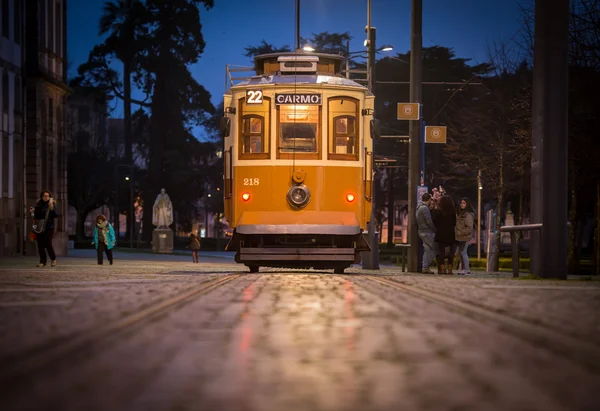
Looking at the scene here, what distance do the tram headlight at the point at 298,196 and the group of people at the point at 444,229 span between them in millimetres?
3931


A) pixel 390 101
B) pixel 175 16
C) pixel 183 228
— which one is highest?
pixel 175 16

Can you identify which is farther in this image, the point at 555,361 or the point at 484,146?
the point at 484,146

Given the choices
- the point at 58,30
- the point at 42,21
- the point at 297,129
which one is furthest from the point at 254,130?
the point at 58,30

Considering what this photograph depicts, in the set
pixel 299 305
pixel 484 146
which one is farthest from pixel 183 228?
pixel 299 305

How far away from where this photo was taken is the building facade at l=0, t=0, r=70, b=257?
3625 cm

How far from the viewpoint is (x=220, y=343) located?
688 cm

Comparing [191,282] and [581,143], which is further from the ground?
[581,143]

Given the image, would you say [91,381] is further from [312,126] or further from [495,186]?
[495,186]

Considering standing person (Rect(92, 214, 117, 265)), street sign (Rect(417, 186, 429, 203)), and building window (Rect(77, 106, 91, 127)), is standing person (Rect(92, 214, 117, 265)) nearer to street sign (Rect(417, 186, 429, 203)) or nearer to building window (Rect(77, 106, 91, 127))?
street sign (Rect(417, 186, 429, 203))

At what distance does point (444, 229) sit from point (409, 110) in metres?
3.93

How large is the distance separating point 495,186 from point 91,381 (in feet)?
137

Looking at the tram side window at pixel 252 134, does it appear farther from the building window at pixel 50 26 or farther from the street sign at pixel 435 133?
the building window at pixel 50 26

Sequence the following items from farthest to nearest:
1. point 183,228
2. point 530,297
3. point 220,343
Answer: point 183,228 → point 530,297 → point 220,343

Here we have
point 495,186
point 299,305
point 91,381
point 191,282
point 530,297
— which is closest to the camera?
point 91,381
